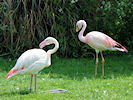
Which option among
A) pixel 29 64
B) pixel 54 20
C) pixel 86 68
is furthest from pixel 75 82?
pixel 54 20

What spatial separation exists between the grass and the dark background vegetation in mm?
712

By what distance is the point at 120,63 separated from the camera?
898 centimetres

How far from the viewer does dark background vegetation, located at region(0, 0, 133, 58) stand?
930 cm

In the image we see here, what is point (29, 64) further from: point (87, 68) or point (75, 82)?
point (87, 68)

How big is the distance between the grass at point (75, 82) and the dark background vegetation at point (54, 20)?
0.71 metres

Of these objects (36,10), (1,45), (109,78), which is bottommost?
(109,78)

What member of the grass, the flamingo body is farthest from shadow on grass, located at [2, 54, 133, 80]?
the flamingo body

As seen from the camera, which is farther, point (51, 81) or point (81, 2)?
point (81, 2)

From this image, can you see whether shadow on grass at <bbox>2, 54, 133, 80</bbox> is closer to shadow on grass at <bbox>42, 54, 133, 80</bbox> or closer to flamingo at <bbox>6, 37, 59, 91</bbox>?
shadow on grass at <bbox>42, 54, 133, 80</bbox>

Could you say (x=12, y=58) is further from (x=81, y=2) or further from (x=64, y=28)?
(x=81, y=2)

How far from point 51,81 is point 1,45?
396 centimetres

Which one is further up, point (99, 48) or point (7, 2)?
point (7, 2)

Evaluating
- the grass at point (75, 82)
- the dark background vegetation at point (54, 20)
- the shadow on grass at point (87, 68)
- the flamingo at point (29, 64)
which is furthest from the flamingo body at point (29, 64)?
the dark background vegetation at point (54, 20)

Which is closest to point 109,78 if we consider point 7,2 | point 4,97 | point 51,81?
point 51,81
